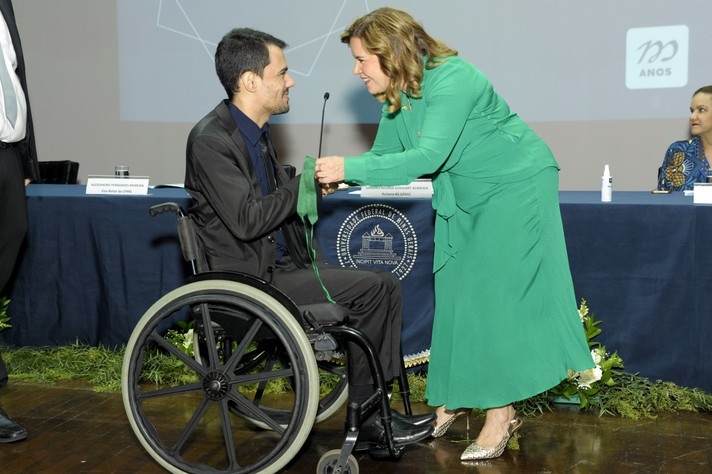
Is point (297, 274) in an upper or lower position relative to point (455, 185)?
lower

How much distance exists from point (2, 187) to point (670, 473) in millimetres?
2252

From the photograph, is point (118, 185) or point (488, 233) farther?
point (118, 185)

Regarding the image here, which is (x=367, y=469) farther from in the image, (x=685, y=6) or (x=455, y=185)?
(x=685, y=6)

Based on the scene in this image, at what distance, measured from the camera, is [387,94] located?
240cm

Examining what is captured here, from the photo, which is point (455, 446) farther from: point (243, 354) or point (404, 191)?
point (404, 191)

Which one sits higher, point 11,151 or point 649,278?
point 11,151

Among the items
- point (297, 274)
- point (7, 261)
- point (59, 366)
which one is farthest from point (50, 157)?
point (297, 274)

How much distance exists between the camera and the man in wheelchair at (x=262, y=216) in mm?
2240

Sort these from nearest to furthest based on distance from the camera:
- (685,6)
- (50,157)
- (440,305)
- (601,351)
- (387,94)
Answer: (387,94) < (440,305) < (601,351) < (685,6) < (50,157)

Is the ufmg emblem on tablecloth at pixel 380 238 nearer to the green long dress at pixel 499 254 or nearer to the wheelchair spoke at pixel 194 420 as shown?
the green long dress at pixel 499 254

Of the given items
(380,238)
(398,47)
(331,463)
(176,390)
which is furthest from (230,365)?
(380,238)

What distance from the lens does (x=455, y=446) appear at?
269cm

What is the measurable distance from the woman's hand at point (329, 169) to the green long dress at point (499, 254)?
21cm

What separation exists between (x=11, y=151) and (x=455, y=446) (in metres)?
1.75
